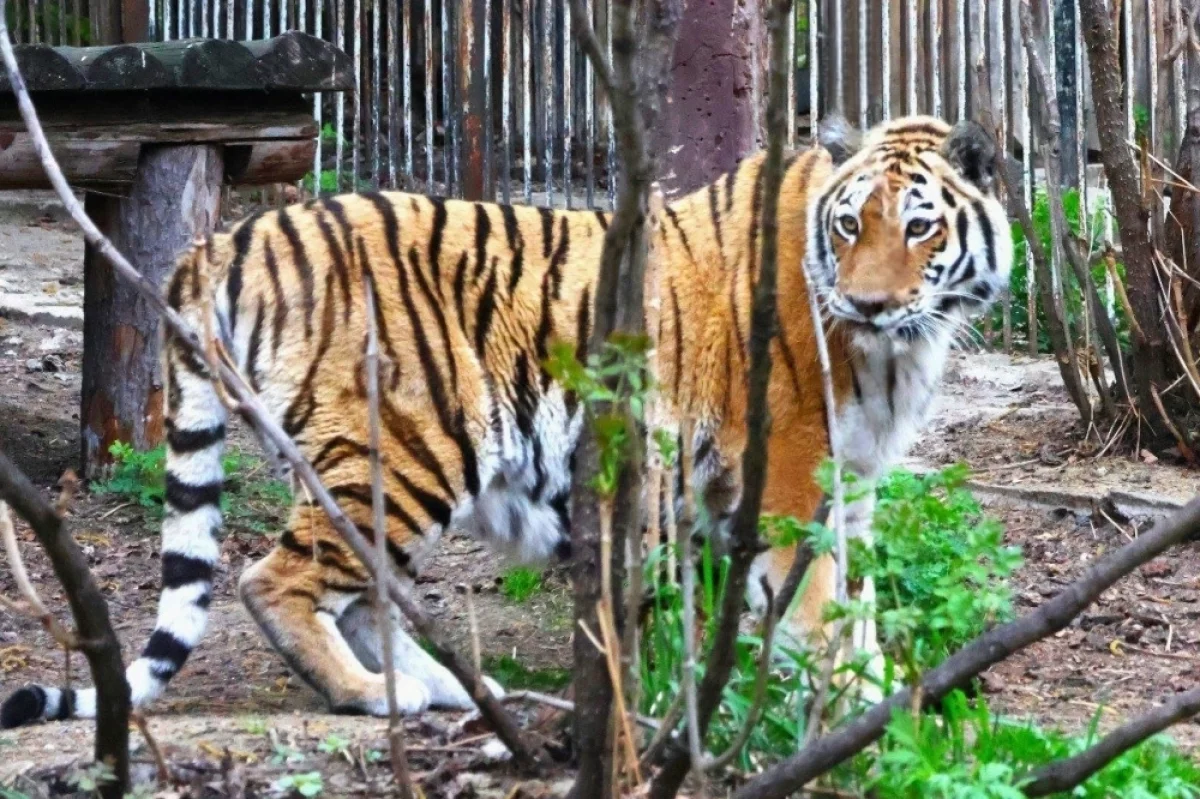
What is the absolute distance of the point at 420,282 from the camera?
425 centimetres

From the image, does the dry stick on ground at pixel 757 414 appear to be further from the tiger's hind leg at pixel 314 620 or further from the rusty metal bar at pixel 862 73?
the rusty metal bar at pixel 862 73

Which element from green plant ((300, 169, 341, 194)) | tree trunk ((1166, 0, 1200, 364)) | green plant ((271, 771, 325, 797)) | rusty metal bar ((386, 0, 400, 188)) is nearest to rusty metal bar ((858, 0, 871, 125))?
tree trunk ((1166, 0, 1200, 364))

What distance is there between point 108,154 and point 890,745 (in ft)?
13.4

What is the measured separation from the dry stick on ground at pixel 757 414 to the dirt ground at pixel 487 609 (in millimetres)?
650

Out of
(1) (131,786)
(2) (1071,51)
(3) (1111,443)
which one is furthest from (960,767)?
(2) (1071,51)

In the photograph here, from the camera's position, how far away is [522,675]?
14.6 ft

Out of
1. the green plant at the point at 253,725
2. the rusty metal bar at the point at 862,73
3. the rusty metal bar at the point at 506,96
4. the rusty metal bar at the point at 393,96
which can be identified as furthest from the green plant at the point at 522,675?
the rusty metal bar at the point at 393,96

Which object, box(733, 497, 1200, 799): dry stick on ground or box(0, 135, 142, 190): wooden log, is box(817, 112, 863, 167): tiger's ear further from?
box(0, 135, 142, 190): wooden log

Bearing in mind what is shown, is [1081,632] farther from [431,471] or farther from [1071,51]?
[1071,51]

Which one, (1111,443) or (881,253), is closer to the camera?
(881,253)

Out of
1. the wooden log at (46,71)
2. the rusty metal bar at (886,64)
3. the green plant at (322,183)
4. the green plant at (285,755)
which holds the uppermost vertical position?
the rusty metal bar at (886,64)

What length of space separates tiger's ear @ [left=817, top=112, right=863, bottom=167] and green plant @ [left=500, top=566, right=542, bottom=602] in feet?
5.92

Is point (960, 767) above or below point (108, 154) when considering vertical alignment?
below

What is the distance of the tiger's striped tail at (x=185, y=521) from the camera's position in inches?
154
